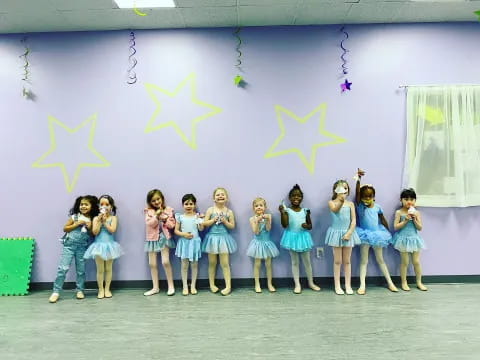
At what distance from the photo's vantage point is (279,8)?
3.96m

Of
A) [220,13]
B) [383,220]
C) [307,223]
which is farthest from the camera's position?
[383,220]

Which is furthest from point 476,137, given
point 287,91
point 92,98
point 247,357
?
point 92,98

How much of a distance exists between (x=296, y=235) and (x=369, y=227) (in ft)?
2.71

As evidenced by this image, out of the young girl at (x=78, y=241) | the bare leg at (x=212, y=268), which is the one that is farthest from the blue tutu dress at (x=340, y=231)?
the young girl at (x=78, y=241)

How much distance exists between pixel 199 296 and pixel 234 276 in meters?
0.51

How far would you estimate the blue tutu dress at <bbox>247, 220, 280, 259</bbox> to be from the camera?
4.16 meters

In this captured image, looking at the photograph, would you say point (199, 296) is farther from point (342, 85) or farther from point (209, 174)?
point (342, 85)

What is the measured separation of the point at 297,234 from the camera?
4148mm

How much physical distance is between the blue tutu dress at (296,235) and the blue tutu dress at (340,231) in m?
0.23

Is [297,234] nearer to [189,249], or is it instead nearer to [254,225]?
[254,225]

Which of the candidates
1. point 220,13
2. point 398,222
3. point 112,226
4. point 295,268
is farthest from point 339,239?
point 220,13

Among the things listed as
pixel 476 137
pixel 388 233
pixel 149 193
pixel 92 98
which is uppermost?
pixel 92 98

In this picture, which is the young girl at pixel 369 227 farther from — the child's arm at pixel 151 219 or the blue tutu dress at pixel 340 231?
the child's arm at pixel 151 219

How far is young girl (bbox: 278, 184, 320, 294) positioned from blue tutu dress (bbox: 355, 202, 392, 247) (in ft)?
1.91
